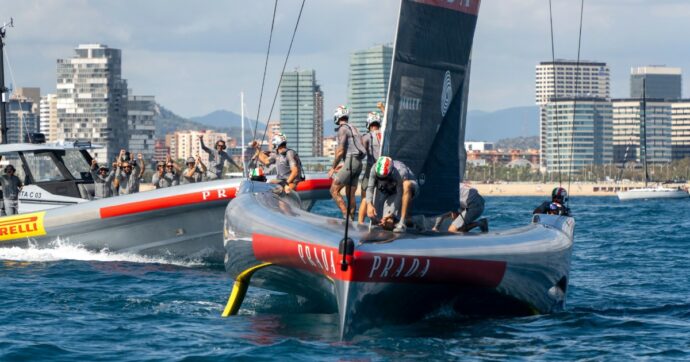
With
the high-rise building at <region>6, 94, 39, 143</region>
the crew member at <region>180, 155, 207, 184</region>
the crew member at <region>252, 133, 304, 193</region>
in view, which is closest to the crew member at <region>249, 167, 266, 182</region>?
the crew member at <region>252, 133, 304, 193</region>

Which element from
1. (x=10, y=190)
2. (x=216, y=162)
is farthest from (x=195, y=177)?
(x=10, y=190)

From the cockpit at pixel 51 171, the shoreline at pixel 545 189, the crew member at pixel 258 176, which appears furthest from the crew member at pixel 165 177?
the shoreline at pixel 545 189

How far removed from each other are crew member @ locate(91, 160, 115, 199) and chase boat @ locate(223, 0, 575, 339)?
24.1 feet

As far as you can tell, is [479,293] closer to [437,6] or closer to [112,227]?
[437,6]

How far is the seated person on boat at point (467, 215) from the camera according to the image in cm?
1466

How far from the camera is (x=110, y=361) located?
1143 cm

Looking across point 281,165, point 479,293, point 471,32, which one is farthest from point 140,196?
point 479,293

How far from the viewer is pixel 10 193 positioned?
22625mm

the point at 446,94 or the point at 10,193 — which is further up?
the point at 446,94

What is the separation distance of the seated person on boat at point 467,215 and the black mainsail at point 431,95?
0.16 meters

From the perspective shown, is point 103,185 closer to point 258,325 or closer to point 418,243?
point 258,325

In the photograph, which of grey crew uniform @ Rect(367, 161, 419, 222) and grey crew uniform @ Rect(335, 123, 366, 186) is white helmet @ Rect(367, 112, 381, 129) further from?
grey crew uniform @ Rect(367, 161, 419, 222)

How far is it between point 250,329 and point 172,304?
256 cm

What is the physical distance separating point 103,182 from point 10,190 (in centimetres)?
165
